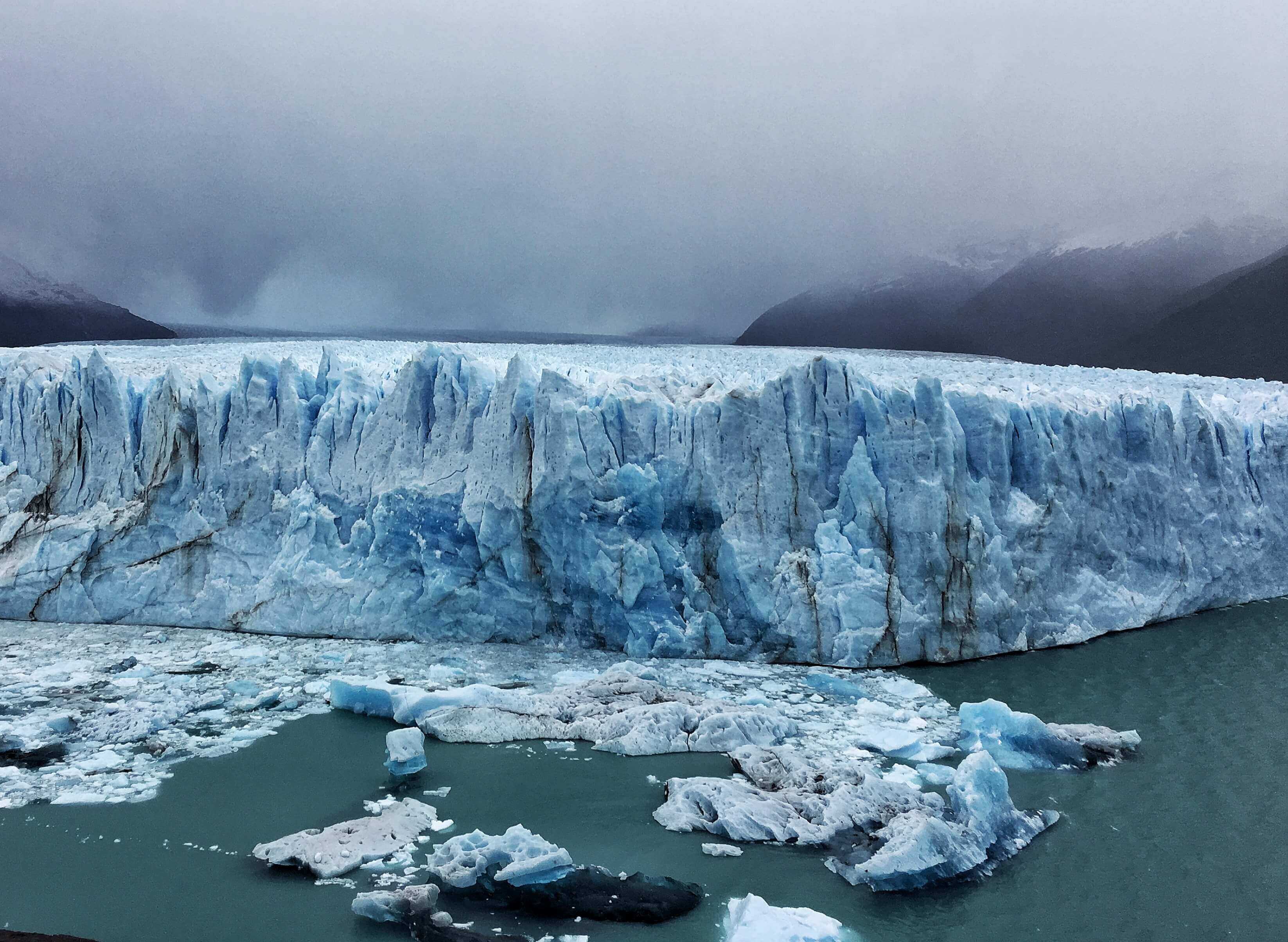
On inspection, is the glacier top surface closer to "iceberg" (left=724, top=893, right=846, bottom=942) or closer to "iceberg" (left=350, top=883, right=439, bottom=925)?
"iceberg" (left=724, top=893, right=846, bottom=942)

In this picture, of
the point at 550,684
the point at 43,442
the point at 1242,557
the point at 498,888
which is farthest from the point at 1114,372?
the point at 43,442

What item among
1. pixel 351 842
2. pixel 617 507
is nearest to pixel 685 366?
pixel 617 507

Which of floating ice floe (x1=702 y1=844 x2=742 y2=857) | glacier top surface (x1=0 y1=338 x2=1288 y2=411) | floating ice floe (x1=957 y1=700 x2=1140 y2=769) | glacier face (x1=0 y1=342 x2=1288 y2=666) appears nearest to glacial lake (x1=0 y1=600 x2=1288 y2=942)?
floating ice floe (x1=702 y1=844 x2=742 y2=857)

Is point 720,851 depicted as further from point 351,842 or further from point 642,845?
point 351,842

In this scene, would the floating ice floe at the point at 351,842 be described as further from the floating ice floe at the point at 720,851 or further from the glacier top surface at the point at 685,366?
the glacier top surface at the point at 685,366

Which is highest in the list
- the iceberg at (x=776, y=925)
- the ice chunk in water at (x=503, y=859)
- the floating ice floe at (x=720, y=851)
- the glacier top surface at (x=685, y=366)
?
the glacier top surface at (x=685, y=366)

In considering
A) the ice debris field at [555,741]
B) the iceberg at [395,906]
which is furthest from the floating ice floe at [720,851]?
the iceberg at [395,906]
